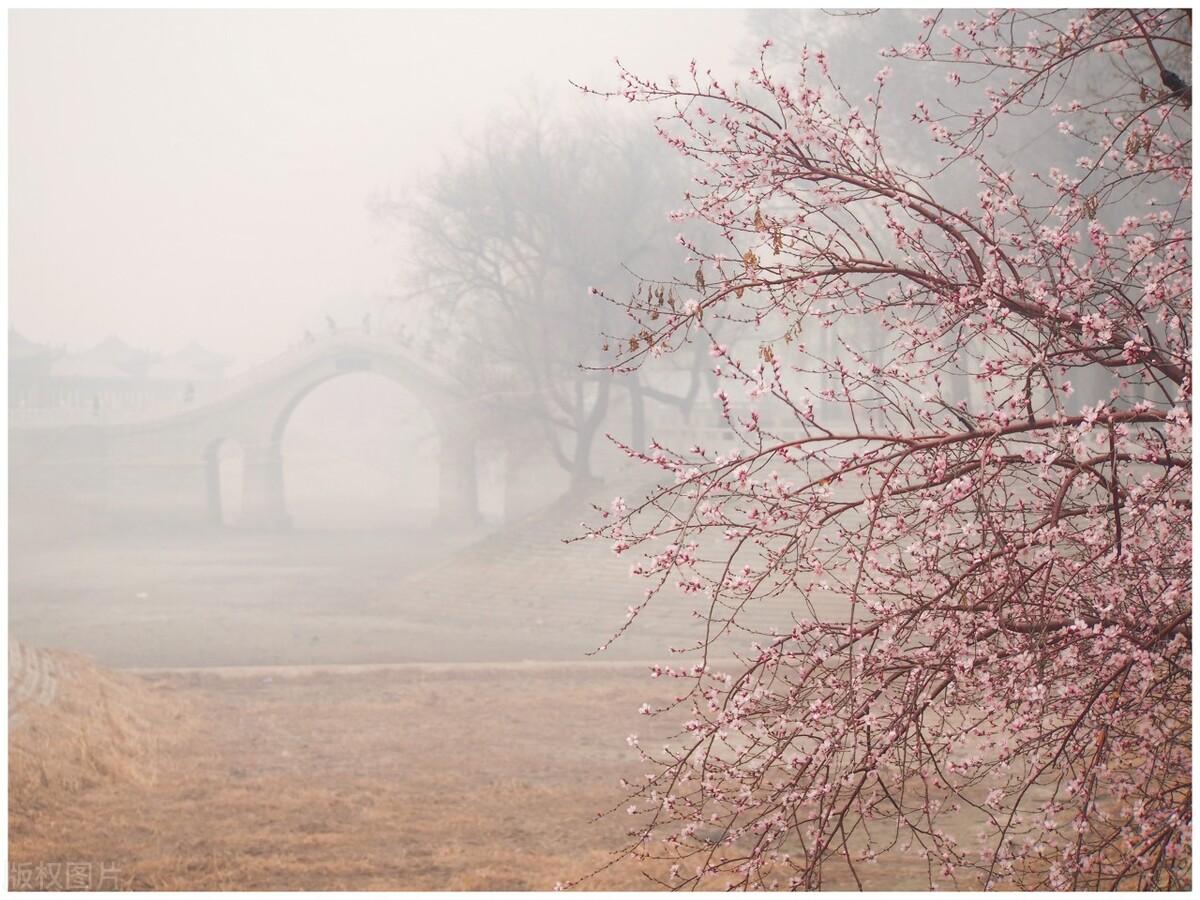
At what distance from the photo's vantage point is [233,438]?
5.50m

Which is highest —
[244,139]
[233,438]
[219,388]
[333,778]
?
Answer: [244,139]

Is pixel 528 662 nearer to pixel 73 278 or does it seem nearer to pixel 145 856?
pixel 145 856

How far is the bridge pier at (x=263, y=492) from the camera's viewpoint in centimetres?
560

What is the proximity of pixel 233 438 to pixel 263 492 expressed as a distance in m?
0.38

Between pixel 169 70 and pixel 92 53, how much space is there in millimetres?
284

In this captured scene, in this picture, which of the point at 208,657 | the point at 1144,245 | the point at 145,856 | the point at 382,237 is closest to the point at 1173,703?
the point at 1144,245

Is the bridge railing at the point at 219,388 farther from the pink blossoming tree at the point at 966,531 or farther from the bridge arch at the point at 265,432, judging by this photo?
the pink blossoming tree at the point at 966,531

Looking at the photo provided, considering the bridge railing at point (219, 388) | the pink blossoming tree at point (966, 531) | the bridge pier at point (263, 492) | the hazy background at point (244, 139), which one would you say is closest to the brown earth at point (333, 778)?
the bridge pier at point (263, 492)

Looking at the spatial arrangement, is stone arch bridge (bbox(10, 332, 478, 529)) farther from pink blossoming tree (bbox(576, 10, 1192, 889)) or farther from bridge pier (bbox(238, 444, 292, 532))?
pink blossoming tree (bbox(576, 10, 1192, 889))

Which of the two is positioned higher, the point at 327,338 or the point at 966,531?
the point at 327,338

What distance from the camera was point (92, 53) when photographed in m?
4.45

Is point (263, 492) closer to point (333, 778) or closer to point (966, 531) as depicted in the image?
point (333, 778)

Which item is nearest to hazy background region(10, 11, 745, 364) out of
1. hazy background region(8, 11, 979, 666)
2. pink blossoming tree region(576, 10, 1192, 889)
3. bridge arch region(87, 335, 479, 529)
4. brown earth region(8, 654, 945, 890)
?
hazy background region(8, 11, 979, 666)

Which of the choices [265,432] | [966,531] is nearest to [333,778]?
[265,432]
